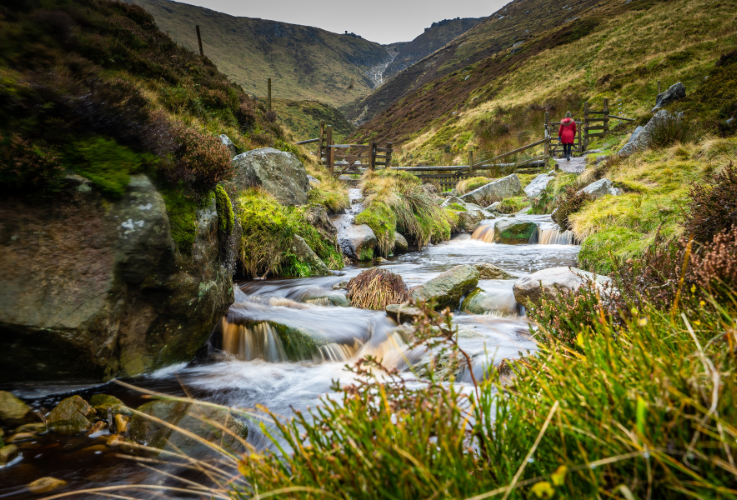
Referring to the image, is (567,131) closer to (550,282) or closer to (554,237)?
(554,237)

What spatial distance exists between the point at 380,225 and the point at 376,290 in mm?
4835

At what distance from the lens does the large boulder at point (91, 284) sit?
3.16 meters

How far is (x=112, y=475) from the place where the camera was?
2.57 metres

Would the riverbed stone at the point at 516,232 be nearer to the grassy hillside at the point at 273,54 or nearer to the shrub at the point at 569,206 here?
the shrub at the point at 569,206

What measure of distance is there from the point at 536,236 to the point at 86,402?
39.9ft

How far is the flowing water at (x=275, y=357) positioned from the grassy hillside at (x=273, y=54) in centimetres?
8760

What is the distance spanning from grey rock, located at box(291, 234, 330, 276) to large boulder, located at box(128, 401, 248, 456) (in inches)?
200


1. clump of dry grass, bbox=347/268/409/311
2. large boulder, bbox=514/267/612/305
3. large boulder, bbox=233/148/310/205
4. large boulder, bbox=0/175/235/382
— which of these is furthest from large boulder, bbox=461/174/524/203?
large boulder, bbox=0/175/235/382

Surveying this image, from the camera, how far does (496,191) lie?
1925cm

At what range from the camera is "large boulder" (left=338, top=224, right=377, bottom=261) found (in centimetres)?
990

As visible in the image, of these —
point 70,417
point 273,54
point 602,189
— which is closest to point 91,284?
point 70,417

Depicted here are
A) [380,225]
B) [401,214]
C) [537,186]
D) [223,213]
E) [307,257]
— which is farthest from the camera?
[537,186]

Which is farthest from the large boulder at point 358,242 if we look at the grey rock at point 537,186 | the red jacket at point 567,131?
the red jacket at point 567,131

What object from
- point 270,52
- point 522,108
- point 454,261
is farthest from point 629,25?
point 270,52
